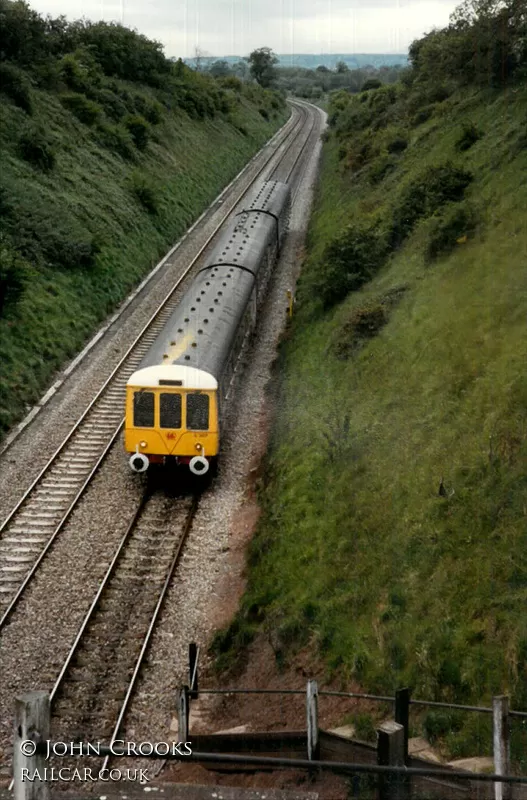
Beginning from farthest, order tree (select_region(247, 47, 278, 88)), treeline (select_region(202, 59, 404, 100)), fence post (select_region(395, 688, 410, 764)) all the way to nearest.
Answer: treeline (select_region(202, 59, 404, 100)), tree (select_region(247, 47, 278, 88)), fence post (select_region(395, 688, 410, 764))

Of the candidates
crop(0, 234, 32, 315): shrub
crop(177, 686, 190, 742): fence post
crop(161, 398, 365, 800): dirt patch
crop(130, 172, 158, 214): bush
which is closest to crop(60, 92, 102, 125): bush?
crop(130, 172, 158, 214): bush

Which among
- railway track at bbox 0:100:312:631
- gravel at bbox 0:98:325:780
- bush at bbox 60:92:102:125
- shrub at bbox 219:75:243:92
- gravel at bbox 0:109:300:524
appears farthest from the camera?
shrub at bbox 219:75:243:92

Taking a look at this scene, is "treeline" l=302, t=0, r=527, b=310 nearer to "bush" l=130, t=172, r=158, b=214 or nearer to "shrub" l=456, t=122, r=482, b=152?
"shrub" l=456, t=122, r=482, b=152

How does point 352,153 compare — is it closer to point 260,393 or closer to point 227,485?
point 260,393

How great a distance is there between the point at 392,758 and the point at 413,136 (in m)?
39.1

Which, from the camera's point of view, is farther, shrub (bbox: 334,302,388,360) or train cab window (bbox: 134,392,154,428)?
shrub (bbox: 334,302,388,360)

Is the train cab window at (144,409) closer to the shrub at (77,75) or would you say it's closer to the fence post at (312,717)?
the fence post at (312,717)

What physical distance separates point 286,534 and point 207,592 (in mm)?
1784

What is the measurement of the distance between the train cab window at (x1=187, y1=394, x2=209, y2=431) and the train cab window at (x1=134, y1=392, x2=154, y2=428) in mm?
763

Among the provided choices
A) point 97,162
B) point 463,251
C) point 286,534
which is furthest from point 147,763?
point 97,162

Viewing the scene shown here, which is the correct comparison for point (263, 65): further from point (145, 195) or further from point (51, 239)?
point (51, 239)

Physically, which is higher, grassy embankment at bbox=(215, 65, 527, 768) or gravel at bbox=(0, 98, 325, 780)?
grassy embankment at bbox=(215, 65, 527, 768)

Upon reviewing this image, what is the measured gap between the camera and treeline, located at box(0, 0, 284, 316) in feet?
102

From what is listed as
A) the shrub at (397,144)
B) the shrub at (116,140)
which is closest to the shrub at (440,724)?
the shrub at (397,144)
